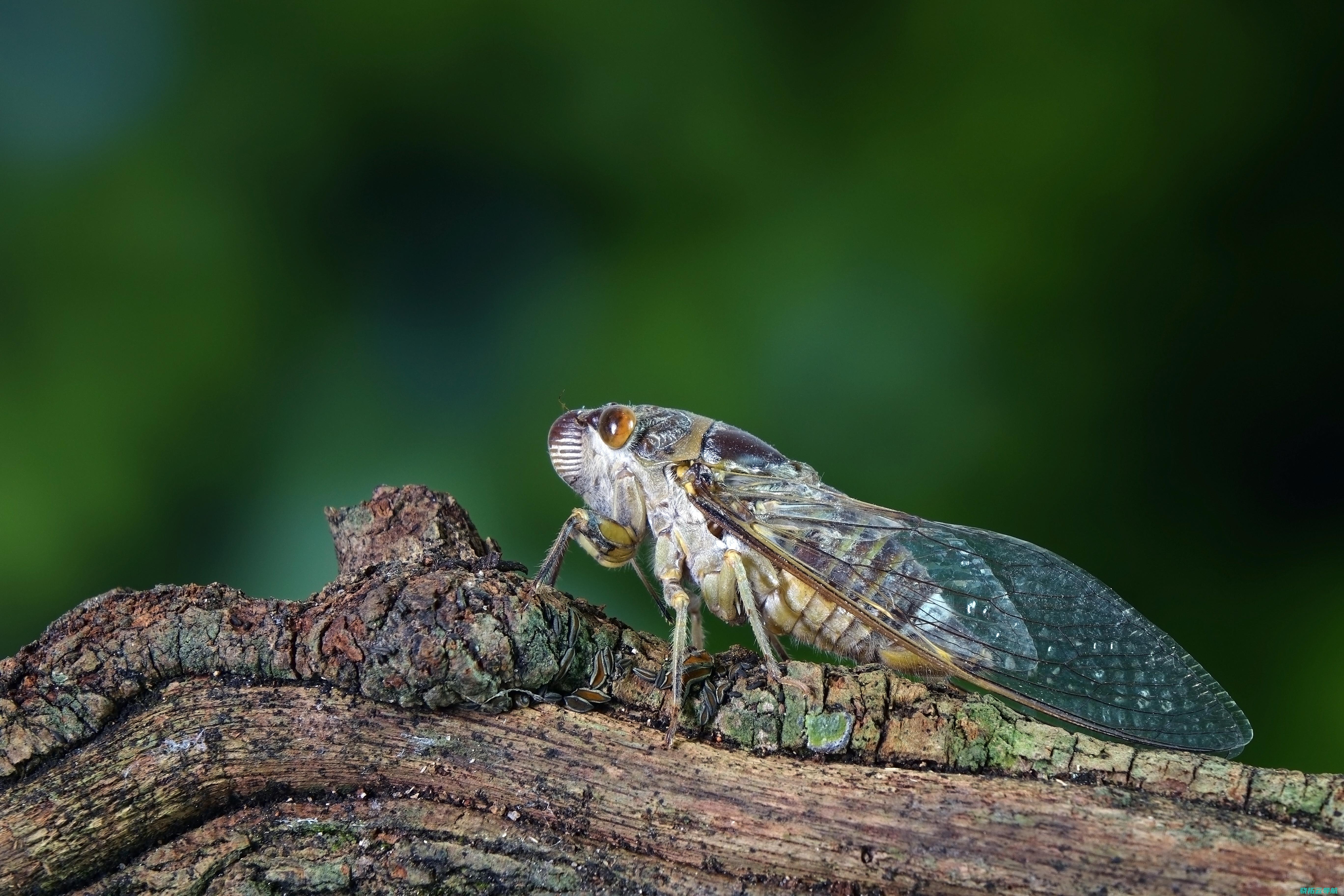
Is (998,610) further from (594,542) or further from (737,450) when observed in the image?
(594,542)

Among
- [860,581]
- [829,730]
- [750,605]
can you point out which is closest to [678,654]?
[829,730]

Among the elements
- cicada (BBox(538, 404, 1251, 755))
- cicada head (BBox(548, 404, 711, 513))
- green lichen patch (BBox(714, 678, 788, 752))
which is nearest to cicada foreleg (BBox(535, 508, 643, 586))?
cicada (BBox(538, 404, 1251, 755))

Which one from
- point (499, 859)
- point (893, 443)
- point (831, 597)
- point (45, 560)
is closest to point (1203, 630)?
point (893, 443)

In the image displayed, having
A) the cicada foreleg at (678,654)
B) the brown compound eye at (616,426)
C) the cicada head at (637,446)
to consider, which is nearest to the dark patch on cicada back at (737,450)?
the cicada head at (637,446)

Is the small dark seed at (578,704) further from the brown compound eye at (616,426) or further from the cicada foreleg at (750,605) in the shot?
the brown compound eye at (616,426)

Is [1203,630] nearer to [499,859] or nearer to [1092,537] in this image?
[1092,537]

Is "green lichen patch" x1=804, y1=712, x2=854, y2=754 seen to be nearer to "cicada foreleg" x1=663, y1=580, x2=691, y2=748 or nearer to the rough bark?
the rough bark

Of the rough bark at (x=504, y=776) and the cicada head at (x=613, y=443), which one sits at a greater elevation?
the cicada head at (x=613, y=443)
